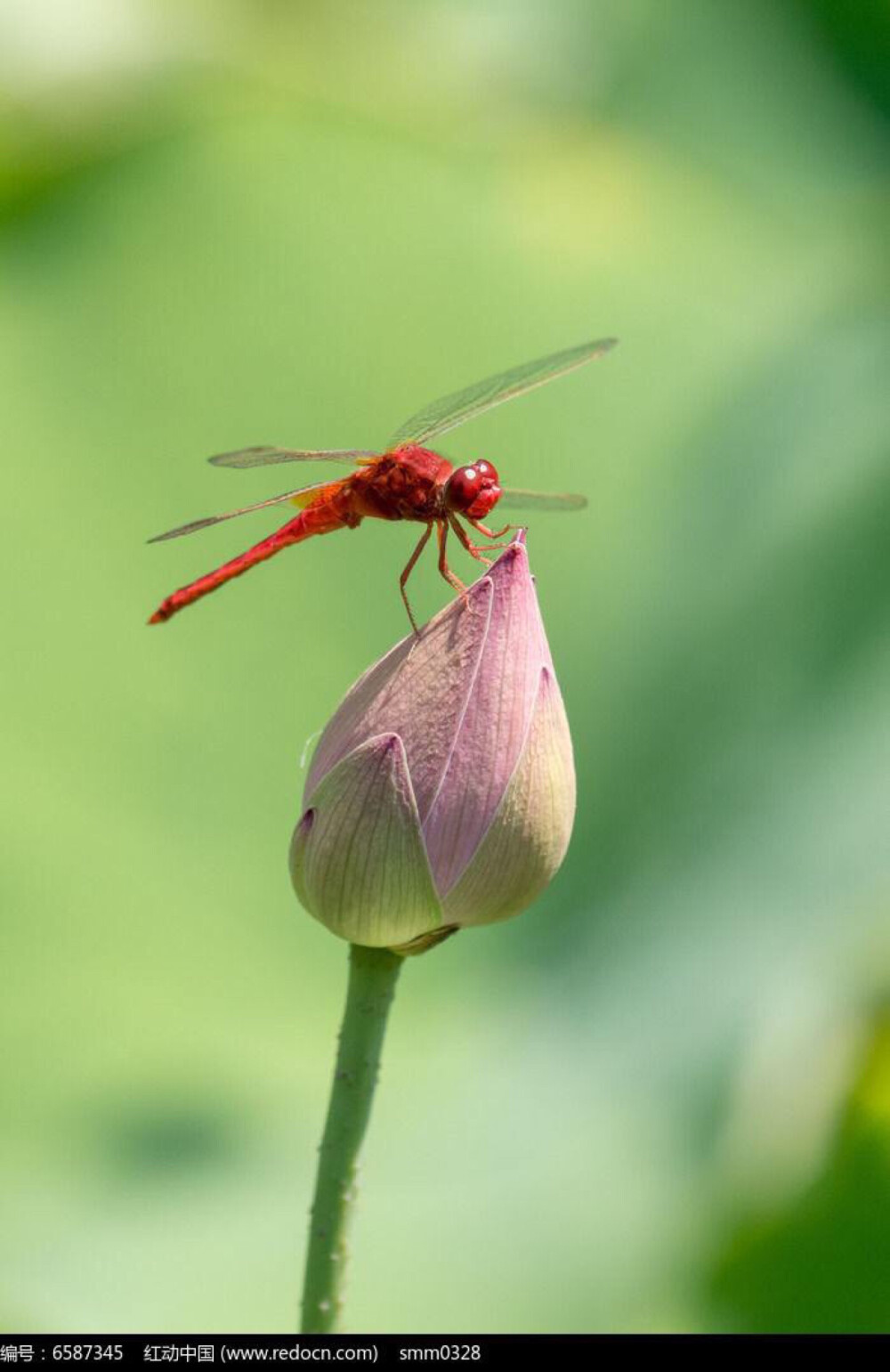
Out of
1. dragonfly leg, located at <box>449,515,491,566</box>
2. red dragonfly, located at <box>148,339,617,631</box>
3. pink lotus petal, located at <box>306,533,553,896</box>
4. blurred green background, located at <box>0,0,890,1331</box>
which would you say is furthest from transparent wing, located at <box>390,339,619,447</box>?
pink lotus petal, located at <box>306,533,553,896</box>

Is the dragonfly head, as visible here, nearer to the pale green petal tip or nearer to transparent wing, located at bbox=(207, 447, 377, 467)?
transparent wing, located at bbox=(207, 447, 377, 467)

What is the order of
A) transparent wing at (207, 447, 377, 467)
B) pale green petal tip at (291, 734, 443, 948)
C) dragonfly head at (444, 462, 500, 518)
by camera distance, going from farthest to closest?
1. transparent wing at (207, 447, 377, 467)
2. dragonfly head at (444, 462, 500, 518)
3. pale green petal tip at (291, 734, 443, 948)

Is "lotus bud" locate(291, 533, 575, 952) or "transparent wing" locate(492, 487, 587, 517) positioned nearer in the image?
"lotus bud" locate(291, 533, 575, 952)

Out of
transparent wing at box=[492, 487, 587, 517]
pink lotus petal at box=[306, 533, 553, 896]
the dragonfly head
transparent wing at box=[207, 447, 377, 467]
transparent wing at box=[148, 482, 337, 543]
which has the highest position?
transparent wing at box=[207, 447, 377, 467]

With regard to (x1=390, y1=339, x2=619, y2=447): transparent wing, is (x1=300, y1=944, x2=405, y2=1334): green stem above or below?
below

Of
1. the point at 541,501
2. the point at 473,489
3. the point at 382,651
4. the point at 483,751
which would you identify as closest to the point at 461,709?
the point at 483,751

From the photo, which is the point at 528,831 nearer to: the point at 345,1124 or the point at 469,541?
the point at 345,1124

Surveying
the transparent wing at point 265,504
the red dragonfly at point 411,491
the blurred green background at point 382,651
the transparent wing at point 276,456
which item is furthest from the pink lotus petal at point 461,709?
the blurred green background at point 382,651
